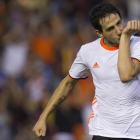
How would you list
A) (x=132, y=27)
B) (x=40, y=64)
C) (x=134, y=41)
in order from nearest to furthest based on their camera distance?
(x=132, y=27)
(x=134, y=41)
(x=40, y=64)

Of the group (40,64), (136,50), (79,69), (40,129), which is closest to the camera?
(136,50)

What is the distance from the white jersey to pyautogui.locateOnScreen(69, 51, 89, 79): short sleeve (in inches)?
7.3

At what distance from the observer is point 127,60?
421cm

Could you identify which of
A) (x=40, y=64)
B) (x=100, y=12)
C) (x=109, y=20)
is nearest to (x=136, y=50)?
(x=109, y=20)

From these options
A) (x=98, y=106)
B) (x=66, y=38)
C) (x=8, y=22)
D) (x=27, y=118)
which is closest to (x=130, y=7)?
(x=66, y=38)

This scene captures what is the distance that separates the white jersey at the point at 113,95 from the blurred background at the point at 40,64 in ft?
13.7

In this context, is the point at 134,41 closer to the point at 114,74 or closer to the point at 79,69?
the point at 114,74

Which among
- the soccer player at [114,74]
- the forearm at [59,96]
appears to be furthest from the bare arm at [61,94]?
the soccer player at [114,74]

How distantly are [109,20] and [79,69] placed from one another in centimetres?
78

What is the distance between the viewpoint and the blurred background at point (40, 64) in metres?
8.91

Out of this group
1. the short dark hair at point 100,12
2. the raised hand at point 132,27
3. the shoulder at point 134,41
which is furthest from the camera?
the short dark hair at point 100,12

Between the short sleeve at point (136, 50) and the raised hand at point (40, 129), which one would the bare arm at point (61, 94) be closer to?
the raised hand at point (40, 129)

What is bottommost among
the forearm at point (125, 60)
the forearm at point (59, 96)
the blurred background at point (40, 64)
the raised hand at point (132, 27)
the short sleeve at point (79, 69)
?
the blurred background at point (40, 64)

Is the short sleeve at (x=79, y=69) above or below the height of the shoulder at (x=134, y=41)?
below
